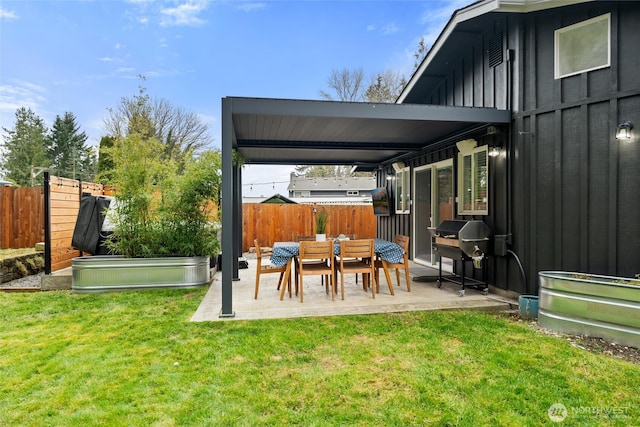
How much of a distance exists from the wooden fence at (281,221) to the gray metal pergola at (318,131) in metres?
2.37

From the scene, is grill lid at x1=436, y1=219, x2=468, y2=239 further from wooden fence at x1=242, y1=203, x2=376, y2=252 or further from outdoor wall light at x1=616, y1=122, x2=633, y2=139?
wooden fence at x1=242, y1=203, x2=376, y2=252

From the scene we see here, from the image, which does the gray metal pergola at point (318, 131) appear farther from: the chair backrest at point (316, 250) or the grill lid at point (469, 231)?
the grill lid at point (469, 231)

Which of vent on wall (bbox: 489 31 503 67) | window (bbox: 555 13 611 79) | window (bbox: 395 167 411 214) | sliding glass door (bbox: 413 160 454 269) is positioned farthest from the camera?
window (bbox: 395 167 411 214)

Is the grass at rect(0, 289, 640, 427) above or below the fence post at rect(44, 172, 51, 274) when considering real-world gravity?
below

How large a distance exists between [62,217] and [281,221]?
5.50 meters

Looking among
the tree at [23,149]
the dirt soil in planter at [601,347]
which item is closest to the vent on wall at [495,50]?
the dirt soil in planter at [601,347]

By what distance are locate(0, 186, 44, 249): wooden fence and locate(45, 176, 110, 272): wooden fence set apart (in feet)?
9.55

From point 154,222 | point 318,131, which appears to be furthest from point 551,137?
point 154,222

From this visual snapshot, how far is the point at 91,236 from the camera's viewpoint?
5.73 meters

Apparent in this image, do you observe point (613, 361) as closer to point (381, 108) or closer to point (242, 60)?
point (381, 108)

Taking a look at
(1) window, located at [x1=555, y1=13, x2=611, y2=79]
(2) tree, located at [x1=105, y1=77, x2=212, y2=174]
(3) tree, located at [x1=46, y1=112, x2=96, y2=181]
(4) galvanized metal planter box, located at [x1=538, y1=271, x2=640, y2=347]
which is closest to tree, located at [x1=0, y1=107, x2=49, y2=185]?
(3) tree, located at [x1=46, y1=112, x2=96, y2=181]

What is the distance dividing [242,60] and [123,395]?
45.1 ft

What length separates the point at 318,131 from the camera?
17.3 ft

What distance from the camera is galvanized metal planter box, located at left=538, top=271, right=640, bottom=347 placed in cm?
300
